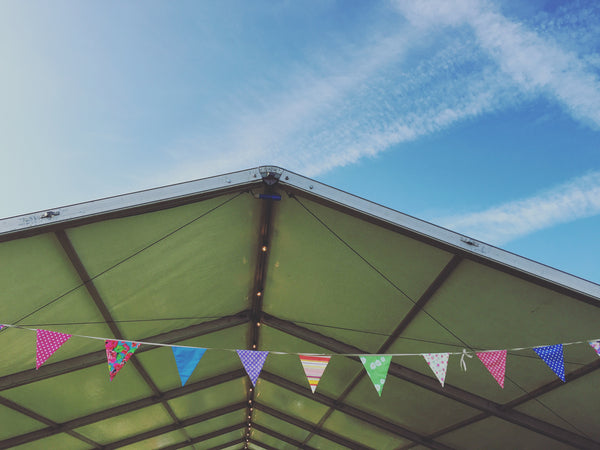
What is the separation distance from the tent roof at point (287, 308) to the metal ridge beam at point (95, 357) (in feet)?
0.06

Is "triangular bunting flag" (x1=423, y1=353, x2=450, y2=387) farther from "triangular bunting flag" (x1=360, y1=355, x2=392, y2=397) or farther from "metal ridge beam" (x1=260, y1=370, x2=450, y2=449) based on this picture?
"metal ridge beam" (x1=260, y1=370, x2=450, y2=449)

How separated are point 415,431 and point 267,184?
6138mm

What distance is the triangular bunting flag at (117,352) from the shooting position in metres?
3.69

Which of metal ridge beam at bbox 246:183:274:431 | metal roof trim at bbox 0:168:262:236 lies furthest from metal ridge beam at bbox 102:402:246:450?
metal roof trim at bbox 0:168:262:236

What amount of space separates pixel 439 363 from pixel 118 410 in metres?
5.89

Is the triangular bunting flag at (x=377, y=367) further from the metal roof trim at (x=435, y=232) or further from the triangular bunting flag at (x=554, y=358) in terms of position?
the triangular bunting flag at (x=554, y=358)

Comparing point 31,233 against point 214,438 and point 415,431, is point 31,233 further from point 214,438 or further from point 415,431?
point 214,438

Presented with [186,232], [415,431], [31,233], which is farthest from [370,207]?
[415,431]

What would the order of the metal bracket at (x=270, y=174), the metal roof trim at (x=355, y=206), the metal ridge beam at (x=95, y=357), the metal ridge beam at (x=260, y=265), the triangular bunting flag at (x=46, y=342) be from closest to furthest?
the metal roof trim at (x=355, y=206), the metal bracket at (x=270, y=174), the triangular bunting flag at (x=46, y=342), the metal ridge beam at (x=260, y=265), the metal ridge beam at (x=95, y=357)

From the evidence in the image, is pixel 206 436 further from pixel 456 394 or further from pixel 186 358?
pixel 186 358

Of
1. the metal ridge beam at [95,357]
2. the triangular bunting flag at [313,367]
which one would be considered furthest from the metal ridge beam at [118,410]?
the triangular bunting flag at [313,367]

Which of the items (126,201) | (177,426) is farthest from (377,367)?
(177,426)

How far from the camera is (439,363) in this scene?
3691 millimetres

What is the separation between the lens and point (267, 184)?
10.6ft
